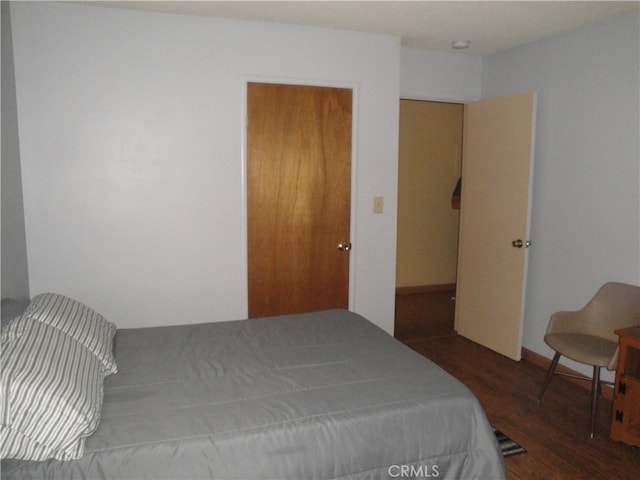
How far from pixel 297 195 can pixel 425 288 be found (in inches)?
120

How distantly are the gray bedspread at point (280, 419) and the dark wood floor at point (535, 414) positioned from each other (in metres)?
→ 0.81

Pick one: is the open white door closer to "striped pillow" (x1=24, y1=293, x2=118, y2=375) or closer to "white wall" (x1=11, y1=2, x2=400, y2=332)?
"white wall" (x1=11, y1=2, x2=400, y2=332)

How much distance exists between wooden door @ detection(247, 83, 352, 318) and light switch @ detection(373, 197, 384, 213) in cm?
20

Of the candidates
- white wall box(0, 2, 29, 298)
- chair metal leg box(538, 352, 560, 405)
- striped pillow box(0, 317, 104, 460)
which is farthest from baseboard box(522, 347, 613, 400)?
white wall box(0, 2, 29, 298)

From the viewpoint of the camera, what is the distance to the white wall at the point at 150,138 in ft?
9.43

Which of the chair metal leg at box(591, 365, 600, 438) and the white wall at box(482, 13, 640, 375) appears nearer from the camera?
the chair metal leg at box(591, 365, 600, 438)

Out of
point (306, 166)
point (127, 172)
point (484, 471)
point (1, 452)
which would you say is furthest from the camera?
point (306, 166)

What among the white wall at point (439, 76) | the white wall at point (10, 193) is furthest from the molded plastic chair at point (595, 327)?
the white wall at point (10, 193)

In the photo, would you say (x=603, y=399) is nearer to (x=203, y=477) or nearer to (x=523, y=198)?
(x=523, y=198)

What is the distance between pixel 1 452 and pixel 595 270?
10.9ft

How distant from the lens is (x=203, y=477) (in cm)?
152

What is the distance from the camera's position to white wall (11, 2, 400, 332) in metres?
2.88

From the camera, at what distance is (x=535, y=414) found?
2943 mm

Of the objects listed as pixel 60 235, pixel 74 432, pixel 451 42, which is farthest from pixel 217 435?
pixel 451 42
